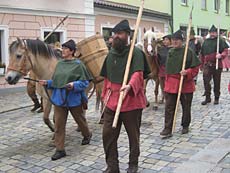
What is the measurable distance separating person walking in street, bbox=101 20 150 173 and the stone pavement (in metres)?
0.47

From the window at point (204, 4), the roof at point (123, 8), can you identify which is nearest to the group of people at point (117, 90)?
the roof at point (123, 8)

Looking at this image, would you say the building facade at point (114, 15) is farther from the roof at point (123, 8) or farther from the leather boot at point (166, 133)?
the leather boot at point (166, 133)

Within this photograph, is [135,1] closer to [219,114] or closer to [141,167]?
[219,114]

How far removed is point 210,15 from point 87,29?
1768 centimetres

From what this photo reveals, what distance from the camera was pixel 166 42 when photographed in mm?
8234

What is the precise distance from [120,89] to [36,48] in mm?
2180

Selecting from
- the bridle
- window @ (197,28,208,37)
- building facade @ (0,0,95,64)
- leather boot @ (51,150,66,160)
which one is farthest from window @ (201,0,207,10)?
leather boot @ (51,150,66,160)

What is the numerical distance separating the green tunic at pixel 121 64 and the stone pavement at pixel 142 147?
1.26 m

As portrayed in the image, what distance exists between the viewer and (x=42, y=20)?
14.6 m

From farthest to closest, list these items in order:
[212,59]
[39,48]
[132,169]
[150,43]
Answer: [212,59], [150,43], [39,48], [132,169]

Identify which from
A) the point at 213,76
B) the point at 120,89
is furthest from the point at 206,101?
the point at 120,89

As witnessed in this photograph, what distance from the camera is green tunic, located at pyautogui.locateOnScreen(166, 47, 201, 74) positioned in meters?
6.24

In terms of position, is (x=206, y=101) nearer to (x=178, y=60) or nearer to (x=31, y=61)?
(x=178, y=60)

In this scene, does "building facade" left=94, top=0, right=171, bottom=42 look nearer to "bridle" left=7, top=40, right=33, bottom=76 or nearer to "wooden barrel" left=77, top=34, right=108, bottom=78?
A: "wooden barrel" left=77, top=34, right=108, bottom=78
